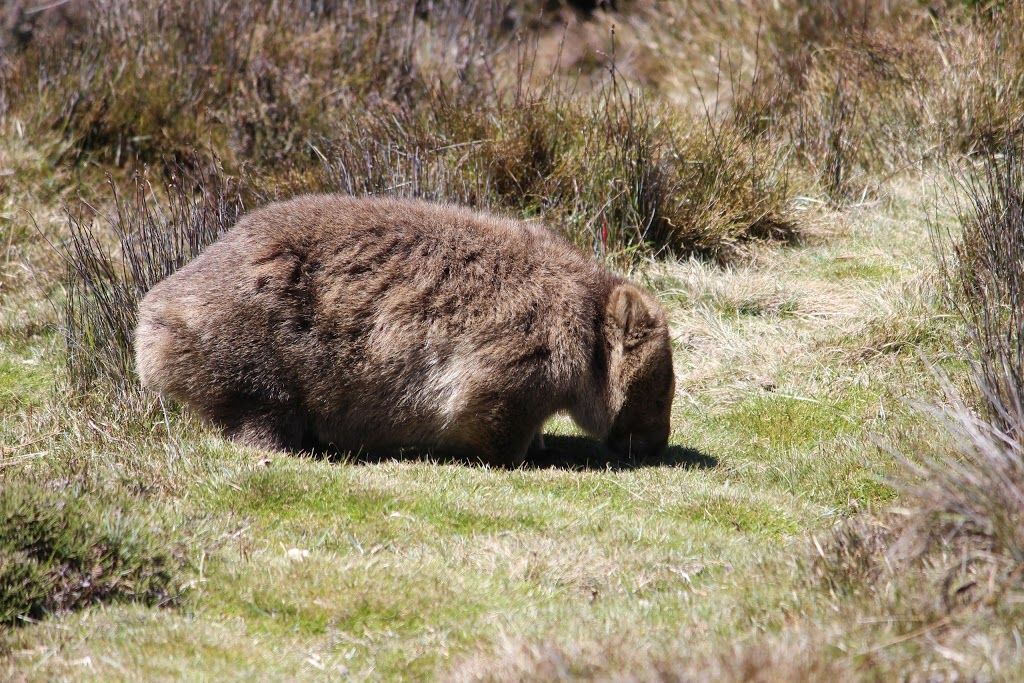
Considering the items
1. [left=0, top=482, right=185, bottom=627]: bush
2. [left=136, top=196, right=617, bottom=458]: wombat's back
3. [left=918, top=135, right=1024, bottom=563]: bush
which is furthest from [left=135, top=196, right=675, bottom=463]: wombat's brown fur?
[left=918, top=135, right=1024, bottom=563]: bush

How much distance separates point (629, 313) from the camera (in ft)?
21.6

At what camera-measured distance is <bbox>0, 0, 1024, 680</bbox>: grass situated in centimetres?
418

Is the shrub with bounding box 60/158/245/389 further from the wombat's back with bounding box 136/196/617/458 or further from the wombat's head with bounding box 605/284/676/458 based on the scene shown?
the wombat's head with bounding box 605/284/676/458

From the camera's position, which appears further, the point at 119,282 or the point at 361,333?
the point at 119,282

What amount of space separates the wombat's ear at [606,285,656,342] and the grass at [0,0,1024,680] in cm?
84

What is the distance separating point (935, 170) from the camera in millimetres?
10078

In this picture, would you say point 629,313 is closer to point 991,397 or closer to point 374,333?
point 374,333

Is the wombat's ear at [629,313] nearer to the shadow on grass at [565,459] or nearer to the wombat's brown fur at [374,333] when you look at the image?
the wombat's brown fur at [374,333]

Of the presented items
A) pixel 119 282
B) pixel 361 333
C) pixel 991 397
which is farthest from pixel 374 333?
pixel 991 397

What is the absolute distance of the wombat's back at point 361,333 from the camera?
6133 mm

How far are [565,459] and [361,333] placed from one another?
1600mm

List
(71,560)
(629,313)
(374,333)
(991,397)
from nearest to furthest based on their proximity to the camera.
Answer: (71,560) < (991,397) < (374,333) < (629,313)

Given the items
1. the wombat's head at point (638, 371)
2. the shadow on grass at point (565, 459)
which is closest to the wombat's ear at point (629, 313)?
the wombat's head at point (638, 371)

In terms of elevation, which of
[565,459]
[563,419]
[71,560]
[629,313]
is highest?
[629,313]
